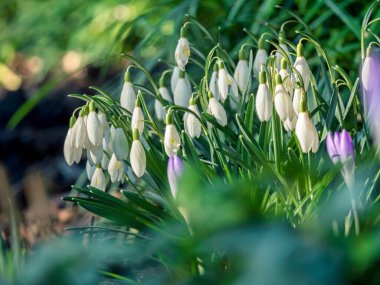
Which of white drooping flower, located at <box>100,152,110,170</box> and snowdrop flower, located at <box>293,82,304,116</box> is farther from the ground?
snowdrop flower, located at <box>293,82,304,116</box>

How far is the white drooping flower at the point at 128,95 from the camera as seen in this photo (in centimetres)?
204

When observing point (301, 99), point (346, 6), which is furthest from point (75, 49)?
point (301, 99)

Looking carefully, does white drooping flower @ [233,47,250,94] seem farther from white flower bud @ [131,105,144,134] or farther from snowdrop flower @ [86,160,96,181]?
snowdrop flower @ [86,160,96,181]

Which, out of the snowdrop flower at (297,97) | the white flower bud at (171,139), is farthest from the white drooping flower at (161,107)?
the snowdrop flower at (297,97)

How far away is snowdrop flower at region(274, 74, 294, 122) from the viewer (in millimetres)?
1734

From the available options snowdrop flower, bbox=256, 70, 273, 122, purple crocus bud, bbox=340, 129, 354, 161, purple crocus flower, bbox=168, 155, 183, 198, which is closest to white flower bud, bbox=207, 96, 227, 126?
snowdrop flower, bbox=256, 70, 273, 122

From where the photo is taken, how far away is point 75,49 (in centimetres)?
525

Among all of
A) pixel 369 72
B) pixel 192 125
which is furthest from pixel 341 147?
pixel 192 125

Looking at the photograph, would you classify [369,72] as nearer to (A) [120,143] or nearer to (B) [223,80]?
(B) [223,80]

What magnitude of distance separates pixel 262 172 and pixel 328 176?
8.1 inches

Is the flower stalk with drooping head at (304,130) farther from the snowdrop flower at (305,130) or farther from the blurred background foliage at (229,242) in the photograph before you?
the blurred background foliage at (229,242)

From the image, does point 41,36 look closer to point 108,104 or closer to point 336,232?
point 108,104

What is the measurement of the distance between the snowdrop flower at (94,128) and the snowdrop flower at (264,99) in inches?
14.8

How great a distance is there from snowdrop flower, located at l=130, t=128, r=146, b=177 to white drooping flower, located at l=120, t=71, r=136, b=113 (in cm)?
26
